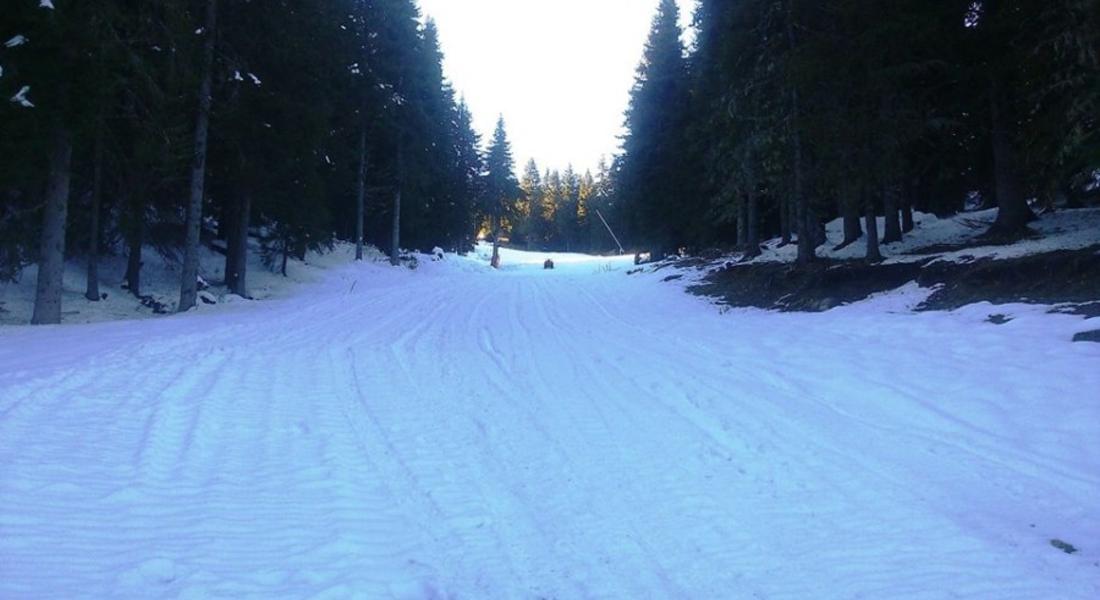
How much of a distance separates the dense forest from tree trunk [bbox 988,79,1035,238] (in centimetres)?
4

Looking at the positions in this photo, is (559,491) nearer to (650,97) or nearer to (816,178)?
(816,178)

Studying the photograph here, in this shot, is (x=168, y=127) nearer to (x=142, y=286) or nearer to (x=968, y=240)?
(x=142, y=286)

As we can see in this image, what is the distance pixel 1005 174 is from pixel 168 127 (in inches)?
731

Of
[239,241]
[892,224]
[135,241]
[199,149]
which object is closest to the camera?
[199,149]

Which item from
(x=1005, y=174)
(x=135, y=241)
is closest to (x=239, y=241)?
(x=135, y=241)

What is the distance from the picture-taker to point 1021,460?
525 centimetres

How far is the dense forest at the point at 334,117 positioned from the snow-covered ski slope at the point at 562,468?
5.04 metres

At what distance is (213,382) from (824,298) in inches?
443

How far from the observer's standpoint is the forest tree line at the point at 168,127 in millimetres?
11953

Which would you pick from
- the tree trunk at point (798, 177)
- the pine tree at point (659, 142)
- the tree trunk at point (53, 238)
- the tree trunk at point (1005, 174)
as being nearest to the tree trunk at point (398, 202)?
the pine tree at point (659, 142)

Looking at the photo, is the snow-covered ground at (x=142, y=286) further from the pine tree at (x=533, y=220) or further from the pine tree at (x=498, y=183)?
the pine tree at (x=533, y=220)

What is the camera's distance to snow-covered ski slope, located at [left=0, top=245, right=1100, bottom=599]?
365cm

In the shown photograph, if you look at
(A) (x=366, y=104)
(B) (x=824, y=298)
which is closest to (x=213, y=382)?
(B) (x=824, y=298)

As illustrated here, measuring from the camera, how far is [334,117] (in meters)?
25.5
